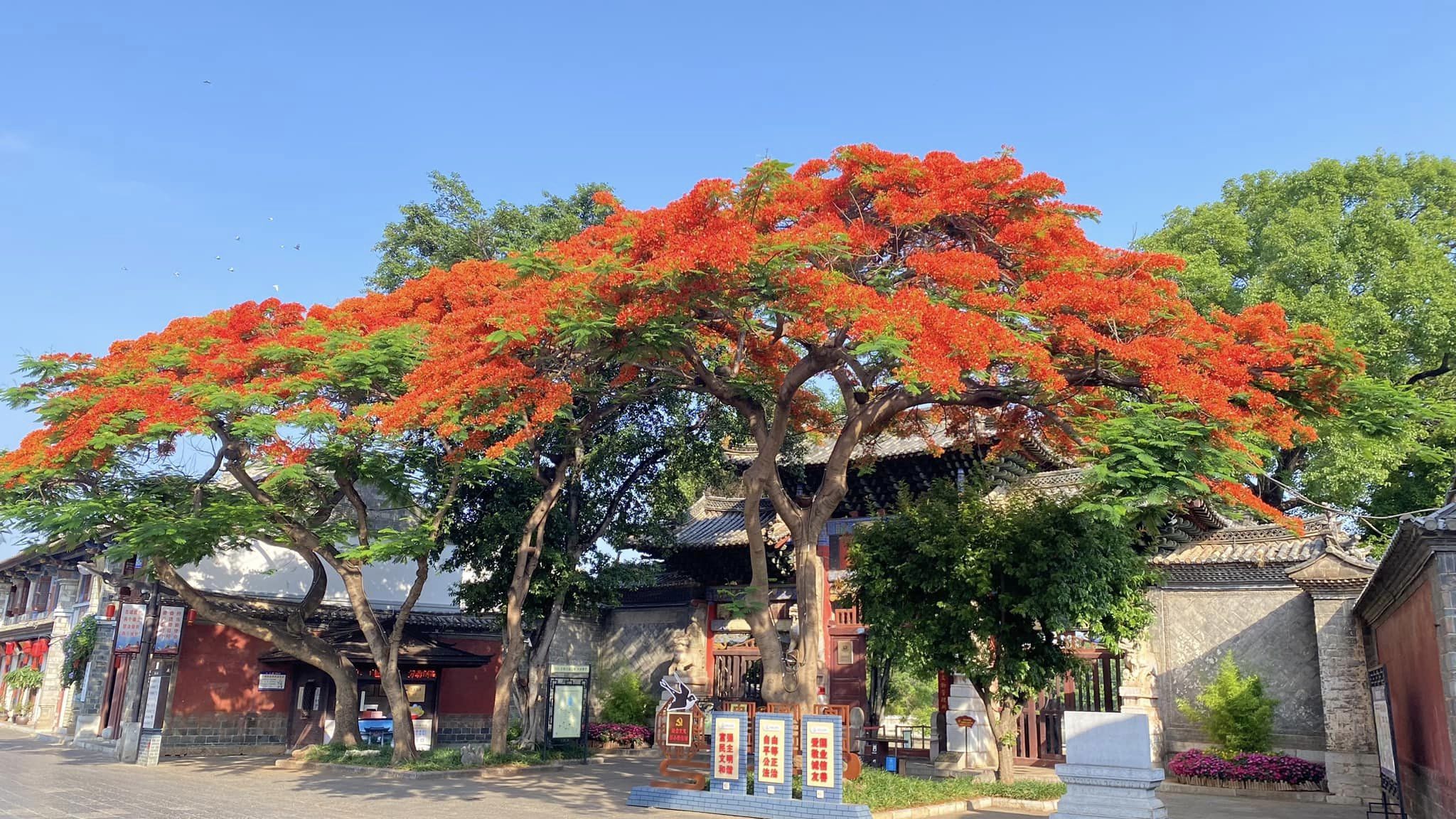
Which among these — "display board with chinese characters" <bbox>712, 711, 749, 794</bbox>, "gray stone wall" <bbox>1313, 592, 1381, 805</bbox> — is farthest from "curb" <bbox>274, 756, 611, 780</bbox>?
"gray stone wall" <bbox>1313, 592, 1381, 805</bbox>

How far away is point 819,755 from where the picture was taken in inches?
486

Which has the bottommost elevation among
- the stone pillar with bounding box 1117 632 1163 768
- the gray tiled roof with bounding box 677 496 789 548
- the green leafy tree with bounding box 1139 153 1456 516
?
the stone pillar with bounding box 1117 632 1163 768

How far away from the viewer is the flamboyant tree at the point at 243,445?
1578 cm

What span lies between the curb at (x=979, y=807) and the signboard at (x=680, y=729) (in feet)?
10.6

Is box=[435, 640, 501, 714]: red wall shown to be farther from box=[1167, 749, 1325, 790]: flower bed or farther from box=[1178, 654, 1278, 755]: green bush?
box=[1178, 654, 1278, 755]: green bush

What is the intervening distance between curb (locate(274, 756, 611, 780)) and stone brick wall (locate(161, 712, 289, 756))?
3.53 m

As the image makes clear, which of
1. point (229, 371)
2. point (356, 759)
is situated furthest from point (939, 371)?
point (356, 759)

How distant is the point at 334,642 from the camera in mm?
22734

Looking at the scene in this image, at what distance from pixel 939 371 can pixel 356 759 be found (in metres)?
14.7

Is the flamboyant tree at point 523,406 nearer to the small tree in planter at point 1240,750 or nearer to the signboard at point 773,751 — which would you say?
the signboard at point 773,751

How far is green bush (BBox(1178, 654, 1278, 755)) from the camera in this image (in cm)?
1672

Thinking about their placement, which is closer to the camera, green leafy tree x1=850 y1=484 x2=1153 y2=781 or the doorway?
green leafy tree x1=850 y1=484 x2=1153 y2=781

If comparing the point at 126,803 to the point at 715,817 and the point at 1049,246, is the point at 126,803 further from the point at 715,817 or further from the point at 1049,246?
the point at 1049,246

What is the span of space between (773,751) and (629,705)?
13941 mm
